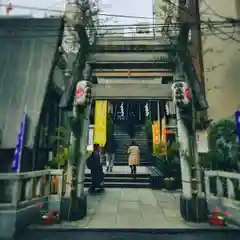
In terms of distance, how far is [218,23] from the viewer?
6285 millimetres

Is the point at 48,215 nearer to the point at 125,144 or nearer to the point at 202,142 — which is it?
the point at 202,142

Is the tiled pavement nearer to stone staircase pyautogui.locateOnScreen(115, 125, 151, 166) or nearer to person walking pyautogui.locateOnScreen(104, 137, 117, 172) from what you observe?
person walking pyautogui.locateOnScreen(104, 137, 117, 172)

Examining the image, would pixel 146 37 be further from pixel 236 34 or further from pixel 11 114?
pixel 11 114

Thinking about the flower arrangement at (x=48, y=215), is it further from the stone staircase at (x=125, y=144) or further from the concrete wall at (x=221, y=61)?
the stone staircase at (x=125, y=144)

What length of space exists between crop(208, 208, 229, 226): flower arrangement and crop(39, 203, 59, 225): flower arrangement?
313 centimetres

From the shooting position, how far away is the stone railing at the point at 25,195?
13.4ft

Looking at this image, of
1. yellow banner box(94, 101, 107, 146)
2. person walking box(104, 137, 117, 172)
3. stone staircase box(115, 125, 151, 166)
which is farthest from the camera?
stone staircase box(115, 125, 151, 166)

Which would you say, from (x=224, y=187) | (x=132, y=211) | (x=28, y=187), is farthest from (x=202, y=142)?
(x=28, y=187)

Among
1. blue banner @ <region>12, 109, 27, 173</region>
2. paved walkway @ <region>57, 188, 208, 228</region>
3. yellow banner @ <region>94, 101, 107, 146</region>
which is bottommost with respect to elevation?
paved walkway @ <region>57, 188, 208, 228</region>

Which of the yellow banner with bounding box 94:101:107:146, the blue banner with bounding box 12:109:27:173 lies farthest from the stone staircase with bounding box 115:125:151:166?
the blue banner with bounding box 12:109:27:173

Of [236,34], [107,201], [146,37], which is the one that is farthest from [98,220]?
[236,34]

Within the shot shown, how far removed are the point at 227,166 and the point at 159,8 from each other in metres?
4.87

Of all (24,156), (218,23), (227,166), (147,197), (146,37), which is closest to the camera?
(24,156)

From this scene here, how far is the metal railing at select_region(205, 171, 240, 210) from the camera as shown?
4.84 meters
